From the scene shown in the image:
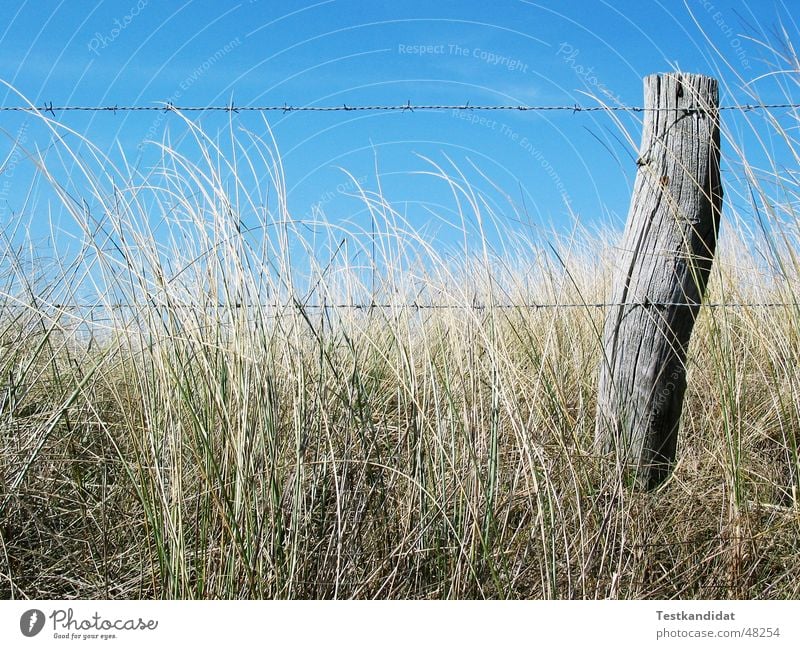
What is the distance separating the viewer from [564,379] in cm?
302

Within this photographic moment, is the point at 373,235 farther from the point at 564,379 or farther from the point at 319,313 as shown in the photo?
the point at 564,379

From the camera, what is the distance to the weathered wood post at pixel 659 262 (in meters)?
2.46

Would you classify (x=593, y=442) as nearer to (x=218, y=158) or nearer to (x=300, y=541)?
(x=300, y=541)

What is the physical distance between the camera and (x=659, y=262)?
2.46 meters

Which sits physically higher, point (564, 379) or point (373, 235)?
Answer: point (373, 235)

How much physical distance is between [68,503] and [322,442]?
888mm

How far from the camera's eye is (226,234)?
2037mm

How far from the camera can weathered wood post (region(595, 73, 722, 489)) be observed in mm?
2457

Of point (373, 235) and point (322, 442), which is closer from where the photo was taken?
point (322, 442)
